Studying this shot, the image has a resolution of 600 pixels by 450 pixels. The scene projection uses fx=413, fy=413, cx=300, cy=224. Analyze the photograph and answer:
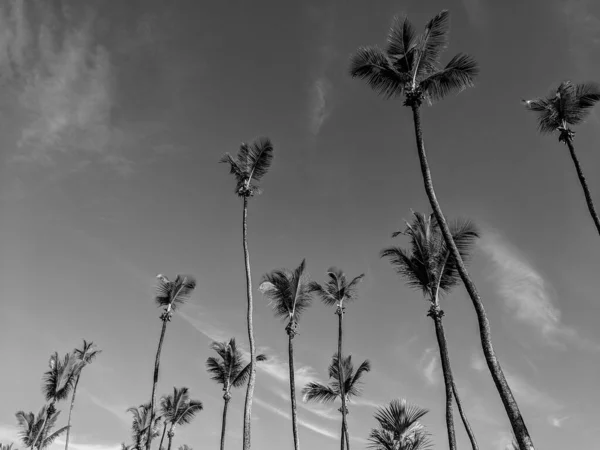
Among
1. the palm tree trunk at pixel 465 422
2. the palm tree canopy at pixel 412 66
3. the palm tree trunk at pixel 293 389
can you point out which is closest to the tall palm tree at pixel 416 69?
the palm tree canopy at pixel 412 66

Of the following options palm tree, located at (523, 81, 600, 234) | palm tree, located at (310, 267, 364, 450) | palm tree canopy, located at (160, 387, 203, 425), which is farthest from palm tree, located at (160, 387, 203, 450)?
palm tree, located at (523, 81, 600, 234)

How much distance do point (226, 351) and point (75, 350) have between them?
810 inches

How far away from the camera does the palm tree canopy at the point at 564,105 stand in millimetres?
22062

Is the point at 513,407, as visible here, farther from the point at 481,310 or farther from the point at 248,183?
the point at 248,183

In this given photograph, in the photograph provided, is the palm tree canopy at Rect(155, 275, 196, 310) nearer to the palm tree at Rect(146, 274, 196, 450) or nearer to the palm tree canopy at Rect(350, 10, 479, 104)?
the palm tree at Rect(146, 274, 196, 450)

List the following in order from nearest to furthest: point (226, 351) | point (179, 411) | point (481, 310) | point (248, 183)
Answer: point (481, 310), point (248, 183), point (226, 351), point (179, 411)

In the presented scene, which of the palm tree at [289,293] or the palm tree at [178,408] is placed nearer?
the palm tree at [289,293]

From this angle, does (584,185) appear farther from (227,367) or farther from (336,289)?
(227,367)

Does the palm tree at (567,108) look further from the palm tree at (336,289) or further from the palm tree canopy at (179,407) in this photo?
the palm tree canopy at (179,407)

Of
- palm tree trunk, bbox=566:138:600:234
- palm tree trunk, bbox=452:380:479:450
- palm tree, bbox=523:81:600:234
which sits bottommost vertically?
palm tree trunk, bbox=452:380:479:450

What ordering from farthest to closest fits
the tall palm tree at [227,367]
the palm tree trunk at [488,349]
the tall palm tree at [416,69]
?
the tall palm tree at [227,367] < the tall palm tree at [416,69] < the palm tree trunk at [488,349]

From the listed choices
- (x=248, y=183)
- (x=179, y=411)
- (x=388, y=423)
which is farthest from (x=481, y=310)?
(x=179, y=411)

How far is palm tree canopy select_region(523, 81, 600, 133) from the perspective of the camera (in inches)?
869

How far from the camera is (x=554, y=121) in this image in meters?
23.2
